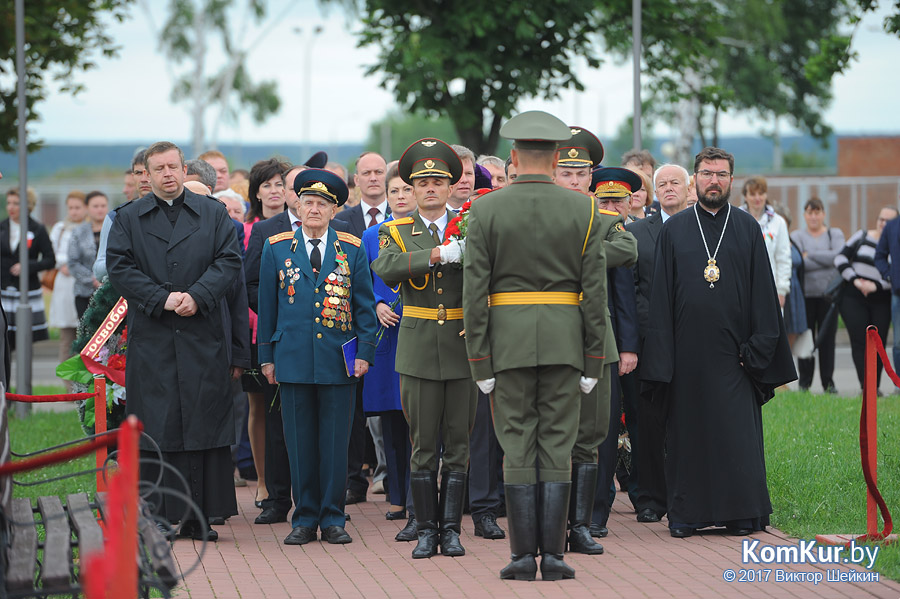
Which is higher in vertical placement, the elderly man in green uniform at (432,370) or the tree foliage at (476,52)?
the tree foliage at (476,52)

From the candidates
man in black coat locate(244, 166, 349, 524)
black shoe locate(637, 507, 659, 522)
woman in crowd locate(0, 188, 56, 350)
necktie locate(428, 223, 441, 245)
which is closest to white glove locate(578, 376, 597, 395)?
necktie locate(428, 223, 441, 245)

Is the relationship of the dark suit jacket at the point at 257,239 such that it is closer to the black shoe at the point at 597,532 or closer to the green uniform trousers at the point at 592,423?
the green uniform trousers at the point at 592,423

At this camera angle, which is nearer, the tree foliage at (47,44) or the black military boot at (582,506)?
the black military boot at (582,506)

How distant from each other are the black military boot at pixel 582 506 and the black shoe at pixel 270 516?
2194 mm

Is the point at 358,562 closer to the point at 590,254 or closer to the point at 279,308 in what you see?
the point at 279,308

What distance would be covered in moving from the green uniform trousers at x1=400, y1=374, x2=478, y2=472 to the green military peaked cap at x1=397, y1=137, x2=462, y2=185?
1.18 m

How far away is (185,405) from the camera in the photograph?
755 centimetres

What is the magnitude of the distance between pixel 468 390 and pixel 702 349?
1.55 meters

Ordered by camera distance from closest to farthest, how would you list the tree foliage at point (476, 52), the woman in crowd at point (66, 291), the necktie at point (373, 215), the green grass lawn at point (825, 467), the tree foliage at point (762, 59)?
the green grass lawn at point (825, 467), the necktie at point (373, 215), the woman in crowd at point (66, 291), the tree foliage at point (476, 52), the tree foliage at point (762, 59)

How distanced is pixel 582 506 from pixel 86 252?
845 centimetres

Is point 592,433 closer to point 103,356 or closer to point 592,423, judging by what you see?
point 592,423

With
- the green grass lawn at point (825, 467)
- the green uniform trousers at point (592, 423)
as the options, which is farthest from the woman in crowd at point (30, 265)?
the green uniform trousers at point (592, 423)

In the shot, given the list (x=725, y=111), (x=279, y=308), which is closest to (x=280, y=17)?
(x=725, y=111)

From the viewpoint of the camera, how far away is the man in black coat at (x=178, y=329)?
24.7 ft
